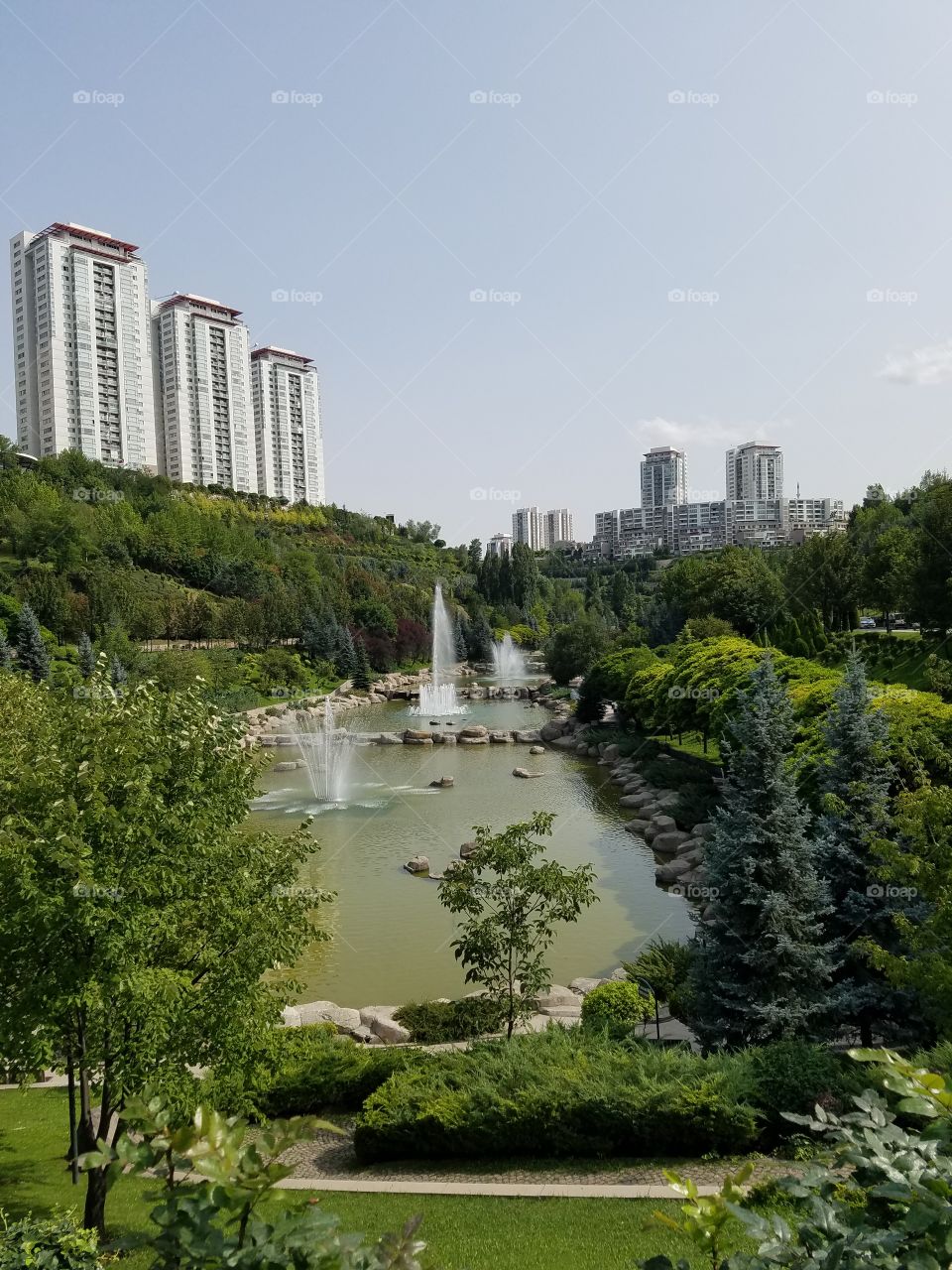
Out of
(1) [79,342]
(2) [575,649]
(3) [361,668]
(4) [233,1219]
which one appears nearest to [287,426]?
(1) [79,342]

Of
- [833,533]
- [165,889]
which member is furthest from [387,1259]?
[833,533]

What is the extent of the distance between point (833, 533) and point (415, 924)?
3465cm

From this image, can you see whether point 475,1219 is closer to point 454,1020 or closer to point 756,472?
point 454,1020

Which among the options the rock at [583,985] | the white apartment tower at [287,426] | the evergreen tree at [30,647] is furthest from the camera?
the white apartment tower at [287,426]

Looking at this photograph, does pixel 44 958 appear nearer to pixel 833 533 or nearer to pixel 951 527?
pixel 951 527

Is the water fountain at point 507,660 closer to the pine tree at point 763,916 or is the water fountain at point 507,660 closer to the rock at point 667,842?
the rock at point 667,842

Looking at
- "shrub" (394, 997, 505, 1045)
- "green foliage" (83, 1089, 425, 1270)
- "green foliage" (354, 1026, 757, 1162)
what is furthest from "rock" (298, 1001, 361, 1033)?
"green foliage" (83, 1089, 425, 1270)

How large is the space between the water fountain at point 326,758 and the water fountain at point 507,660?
21.4 metres

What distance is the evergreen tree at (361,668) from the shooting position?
154 ft

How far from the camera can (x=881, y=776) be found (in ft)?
33.9

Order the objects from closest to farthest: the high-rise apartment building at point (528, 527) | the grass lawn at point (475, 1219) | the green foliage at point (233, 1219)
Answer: the green foliage at point (233, 1219) → the grass lawn at point (475, 1219) → the high-rise apartment building at point (528, 527)

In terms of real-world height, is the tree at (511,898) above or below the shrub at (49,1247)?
below

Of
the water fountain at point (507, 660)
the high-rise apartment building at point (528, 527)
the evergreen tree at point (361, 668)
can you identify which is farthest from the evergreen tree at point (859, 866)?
the high-rise apartment building at point (528, 527)

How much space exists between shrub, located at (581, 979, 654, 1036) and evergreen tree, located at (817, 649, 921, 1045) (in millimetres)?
2153
